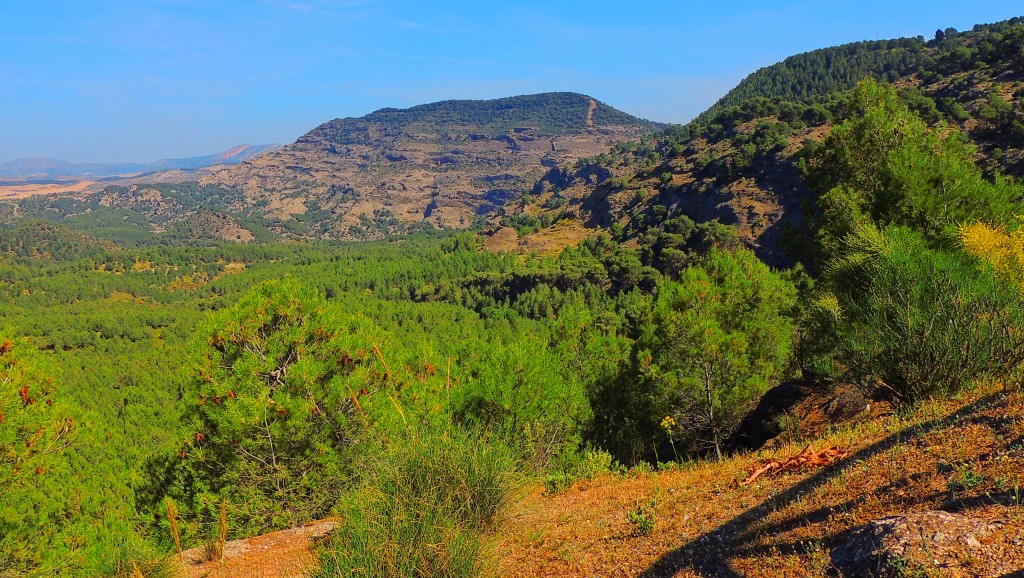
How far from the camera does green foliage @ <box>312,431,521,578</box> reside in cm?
495

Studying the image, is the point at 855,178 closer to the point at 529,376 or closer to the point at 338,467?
the point at 529,376

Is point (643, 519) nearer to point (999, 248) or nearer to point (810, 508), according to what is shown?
point (810, 508)

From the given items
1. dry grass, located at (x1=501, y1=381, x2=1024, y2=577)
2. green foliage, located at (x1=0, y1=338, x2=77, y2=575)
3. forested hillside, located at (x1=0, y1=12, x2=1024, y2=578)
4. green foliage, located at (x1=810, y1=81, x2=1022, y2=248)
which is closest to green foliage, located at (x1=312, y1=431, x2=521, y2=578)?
forested hillside, located at (x1=0, y1=12, x2=1024, y2=578)

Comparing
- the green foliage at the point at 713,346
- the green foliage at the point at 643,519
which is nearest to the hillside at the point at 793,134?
the green foliage at the point at 713,346

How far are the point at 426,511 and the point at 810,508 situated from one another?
4596 millimetres

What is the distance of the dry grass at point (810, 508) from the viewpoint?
492 centimetres

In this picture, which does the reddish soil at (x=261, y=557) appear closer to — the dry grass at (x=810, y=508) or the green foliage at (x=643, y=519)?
the dry grass at (x=810, y=508)

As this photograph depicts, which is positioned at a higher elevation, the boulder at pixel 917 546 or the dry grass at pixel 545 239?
the boulder at pixel 917 546

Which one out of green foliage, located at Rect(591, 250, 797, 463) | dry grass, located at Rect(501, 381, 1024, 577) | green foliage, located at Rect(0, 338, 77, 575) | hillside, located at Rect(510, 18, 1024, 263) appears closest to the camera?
dry grass, located at Rect(501, 381, 1024, 577)

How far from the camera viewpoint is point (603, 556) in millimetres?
6730

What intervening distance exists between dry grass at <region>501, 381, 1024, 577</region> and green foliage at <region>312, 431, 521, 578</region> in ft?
3.42

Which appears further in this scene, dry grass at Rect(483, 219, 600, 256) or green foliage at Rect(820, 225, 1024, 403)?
dry grass at Rect(483, 219, 600, 256)

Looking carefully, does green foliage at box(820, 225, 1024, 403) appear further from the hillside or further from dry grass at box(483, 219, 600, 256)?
dry grass at box(483, 219, 600, 256)

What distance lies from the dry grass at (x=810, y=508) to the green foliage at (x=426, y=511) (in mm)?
1042
